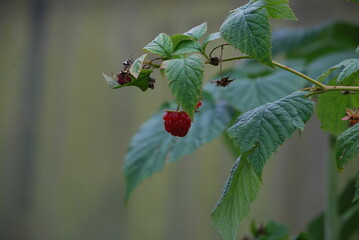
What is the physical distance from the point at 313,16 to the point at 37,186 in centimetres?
119

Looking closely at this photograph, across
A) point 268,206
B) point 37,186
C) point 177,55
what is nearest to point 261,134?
point 177,55

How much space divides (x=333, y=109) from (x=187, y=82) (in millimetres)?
278

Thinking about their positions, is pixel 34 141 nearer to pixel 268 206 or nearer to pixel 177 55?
pixel 268 206

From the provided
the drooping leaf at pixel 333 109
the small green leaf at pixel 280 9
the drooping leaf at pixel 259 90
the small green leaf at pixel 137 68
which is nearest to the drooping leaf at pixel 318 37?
the drooping leaf at pixel 259 90

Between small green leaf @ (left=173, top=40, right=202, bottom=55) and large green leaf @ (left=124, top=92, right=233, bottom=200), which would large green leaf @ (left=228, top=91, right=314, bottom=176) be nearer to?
small green leaf @ (left=173, top=40, right=202, bottom=55)

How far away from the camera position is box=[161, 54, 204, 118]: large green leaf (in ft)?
1.63

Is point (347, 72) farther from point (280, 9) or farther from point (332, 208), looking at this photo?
point (332, 208)

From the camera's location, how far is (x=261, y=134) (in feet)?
1.79

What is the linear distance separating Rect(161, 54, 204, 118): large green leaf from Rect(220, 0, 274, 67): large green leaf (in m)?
0.04

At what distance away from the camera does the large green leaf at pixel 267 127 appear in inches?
21.0

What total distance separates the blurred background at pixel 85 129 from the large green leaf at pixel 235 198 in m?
1.42

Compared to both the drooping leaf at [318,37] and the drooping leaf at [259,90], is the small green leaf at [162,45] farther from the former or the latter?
the drooping leaf at [318,37]

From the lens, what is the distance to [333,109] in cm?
71

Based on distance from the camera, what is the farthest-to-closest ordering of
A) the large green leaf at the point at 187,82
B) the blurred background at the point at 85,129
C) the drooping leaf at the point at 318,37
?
the blurred background at the point at 85,129 → the drooping leaf at the point at 318,37 → the large green leaf at the point at 187,82
